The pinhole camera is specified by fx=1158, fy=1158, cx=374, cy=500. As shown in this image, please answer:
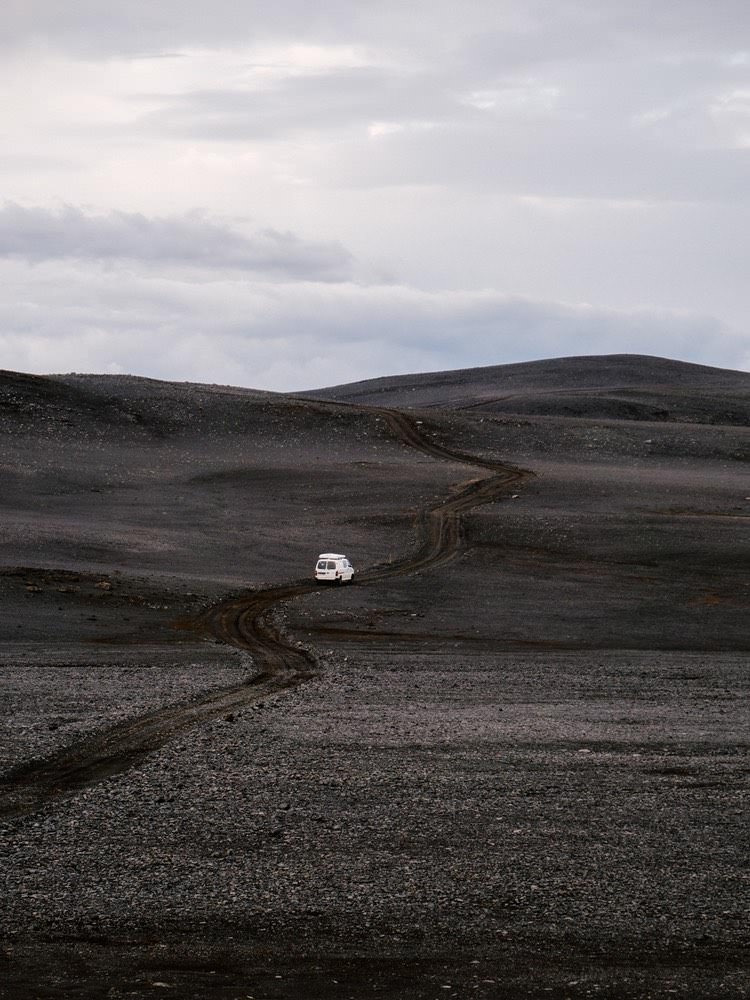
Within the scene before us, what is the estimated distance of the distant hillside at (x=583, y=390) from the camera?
10650cm

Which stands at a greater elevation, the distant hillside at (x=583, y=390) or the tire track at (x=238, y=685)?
the distant hillside at (x=583, y=390)

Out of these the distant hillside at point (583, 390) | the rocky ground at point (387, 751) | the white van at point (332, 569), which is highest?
the distant hillside at point (583, 390)

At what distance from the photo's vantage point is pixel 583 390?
4902 inches

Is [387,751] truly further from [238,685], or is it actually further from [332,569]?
[332,569]

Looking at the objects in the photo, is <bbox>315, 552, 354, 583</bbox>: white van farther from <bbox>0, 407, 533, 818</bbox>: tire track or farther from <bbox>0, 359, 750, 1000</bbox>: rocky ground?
<bbox>0, 359, 750, 1000</bbox>: rocky ground

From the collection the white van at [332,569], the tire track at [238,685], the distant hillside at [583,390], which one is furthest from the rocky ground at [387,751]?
the distant hillside at [583,390]

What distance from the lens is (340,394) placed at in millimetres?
151750

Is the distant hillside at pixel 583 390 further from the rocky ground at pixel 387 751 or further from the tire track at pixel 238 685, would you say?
the rocky ground at pixel 387 751

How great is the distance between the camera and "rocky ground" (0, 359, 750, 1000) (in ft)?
40.5

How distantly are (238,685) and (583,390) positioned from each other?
102178 millimetres

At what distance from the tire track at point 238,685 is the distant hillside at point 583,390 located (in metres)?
45.8

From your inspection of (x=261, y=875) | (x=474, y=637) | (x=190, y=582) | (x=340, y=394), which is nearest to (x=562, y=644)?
(x=474, y=637)

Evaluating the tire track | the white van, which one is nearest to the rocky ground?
the tire track

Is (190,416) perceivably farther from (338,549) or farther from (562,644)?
(562,644)
